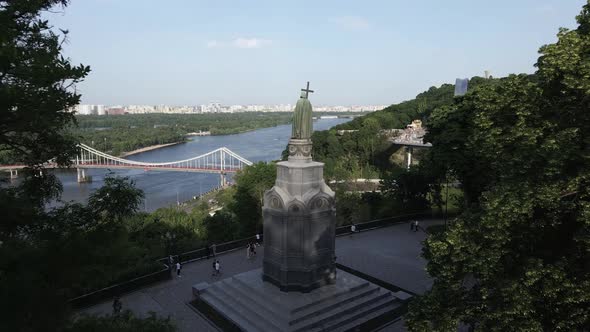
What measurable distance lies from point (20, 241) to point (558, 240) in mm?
8275

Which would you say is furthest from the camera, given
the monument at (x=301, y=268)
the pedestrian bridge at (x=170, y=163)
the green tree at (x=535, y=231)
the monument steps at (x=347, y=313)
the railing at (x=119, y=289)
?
the pedestrian bridge at (x=170, y=163)

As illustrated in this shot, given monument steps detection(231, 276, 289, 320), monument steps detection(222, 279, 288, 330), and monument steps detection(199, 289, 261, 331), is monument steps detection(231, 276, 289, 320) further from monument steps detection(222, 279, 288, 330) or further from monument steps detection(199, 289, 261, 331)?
monument steps detection(199, 289, 261, 331)

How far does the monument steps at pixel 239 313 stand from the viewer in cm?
1089

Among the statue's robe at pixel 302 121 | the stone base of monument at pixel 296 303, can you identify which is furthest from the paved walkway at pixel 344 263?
the statue's robe at pixel 302 121

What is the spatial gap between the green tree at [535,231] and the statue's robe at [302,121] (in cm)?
596

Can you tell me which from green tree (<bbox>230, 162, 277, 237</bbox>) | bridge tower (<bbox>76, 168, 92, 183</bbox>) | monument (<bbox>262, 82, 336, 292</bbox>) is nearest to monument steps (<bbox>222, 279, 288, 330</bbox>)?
monument (<bbox>262, 82, 336, 292</bbox>)

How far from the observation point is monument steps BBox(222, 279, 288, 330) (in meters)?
10.9

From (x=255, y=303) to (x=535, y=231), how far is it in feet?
26.8

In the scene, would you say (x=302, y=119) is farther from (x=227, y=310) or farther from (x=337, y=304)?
(x=227, y=310)

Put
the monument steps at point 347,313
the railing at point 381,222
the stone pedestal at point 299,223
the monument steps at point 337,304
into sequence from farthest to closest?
the railing at point 381,222, the stone pedestal at point 299,223, the monument steps at point 337,304, the monument steps at point 347,313

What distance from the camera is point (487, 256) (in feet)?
21.2

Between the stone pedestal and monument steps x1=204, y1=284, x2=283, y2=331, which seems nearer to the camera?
monument steps x1=204, y1=284, x2=283, y2=331

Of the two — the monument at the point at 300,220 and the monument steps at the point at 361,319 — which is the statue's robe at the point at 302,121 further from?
the monument steps at the point at 361,319

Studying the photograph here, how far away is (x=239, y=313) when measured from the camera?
1171cm
